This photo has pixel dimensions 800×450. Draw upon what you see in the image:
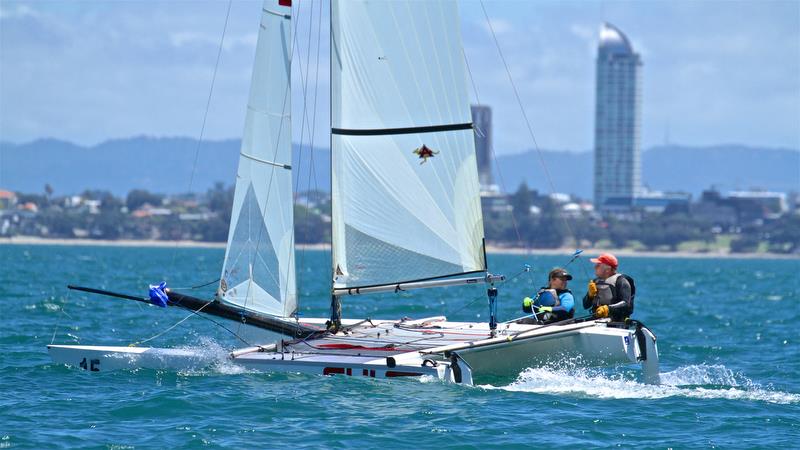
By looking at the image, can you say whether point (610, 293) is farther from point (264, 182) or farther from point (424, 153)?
point (264, 182)

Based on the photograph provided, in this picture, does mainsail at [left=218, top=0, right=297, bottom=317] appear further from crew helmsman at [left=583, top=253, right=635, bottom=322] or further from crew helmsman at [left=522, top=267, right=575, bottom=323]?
crew helmsman at [left=583, top=253, right=635, bottom=322]

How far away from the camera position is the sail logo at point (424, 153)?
1848cm

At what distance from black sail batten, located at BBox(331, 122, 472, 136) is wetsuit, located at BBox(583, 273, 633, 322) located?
2.81 metres

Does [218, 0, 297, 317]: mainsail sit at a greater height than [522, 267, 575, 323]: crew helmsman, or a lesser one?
greater

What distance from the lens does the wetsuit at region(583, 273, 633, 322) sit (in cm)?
1809

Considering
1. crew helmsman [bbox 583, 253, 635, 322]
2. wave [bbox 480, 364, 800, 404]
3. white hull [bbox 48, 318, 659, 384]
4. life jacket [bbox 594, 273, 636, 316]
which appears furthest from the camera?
life jacket [bbox 594, 273, 636, 316]

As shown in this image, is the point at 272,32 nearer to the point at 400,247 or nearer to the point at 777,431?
the point at 400,247

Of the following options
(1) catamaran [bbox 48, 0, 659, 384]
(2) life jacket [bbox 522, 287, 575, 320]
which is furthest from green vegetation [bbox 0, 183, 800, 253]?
(1) catamaran [bbox 48, 0, 659, 384]

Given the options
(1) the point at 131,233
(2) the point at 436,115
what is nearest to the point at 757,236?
(1) the point at 131,233

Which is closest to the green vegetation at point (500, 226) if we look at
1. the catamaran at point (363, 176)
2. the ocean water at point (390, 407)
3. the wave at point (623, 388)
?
the ocean water at point (390, 407)

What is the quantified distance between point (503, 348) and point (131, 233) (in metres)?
149

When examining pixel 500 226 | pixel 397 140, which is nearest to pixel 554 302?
pixel 397 140

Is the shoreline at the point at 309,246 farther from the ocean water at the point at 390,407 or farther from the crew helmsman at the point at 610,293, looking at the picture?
the crew helmsman at the point at 610,293

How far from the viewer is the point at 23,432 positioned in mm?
14406
